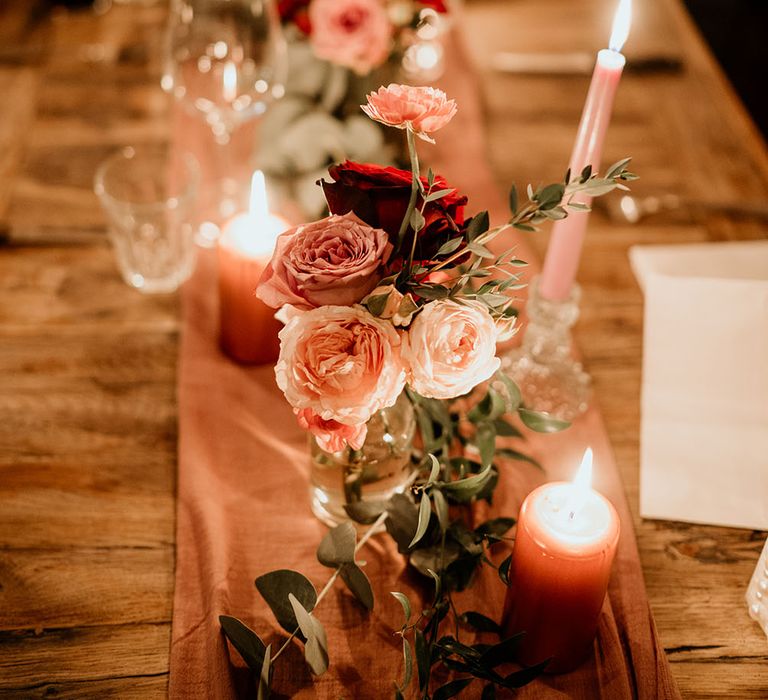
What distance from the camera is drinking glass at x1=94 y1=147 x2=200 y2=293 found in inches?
35.7

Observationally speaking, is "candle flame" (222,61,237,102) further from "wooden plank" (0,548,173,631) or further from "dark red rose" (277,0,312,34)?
"wooden plank" (0,548,173,631)

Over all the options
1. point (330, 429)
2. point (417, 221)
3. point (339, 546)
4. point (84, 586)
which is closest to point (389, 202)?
point (417, 221)

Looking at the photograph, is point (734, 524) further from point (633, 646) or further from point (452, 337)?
point (452, 337)

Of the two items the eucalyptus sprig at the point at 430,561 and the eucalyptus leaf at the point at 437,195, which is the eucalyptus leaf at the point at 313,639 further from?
the eucalyptus leaf at the point at 437,195

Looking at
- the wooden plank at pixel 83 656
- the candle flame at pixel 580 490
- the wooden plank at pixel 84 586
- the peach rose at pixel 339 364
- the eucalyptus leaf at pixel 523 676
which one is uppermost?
the peach rose at pixel 339 364

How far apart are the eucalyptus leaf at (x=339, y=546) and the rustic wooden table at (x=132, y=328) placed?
0.48ft

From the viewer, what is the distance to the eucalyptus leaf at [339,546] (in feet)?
2.10

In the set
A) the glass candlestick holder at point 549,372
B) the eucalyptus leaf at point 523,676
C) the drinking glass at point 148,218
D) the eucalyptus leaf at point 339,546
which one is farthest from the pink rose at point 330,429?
the drinking glass at point 148,218

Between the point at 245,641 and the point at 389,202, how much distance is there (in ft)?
1.12

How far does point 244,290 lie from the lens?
83 cm

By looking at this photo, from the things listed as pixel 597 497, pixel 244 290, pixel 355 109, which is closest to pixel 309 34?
pixel 355 109

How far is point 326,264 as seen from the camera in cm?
52

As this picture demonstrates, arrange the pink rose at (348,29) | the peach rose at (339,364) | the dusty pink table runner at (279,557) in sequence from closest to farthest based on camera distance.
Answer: the peach rose at (339,364) < the dusty pink table runner at (279,557) < the pink rose at (348,29)

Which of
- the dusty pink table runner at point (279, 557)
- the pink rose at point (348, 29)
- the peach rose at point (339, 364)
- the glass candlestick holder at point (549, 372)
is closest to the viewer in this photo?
the peach rose at point (339, 364)
